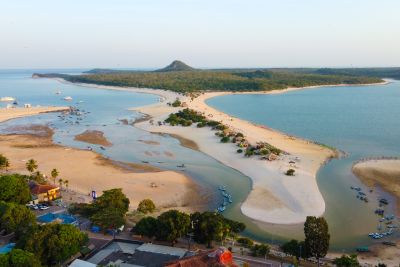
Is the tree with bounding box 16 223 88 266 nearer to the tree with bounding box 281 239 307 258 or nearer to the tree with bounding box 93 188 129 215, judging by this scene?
the tree with bounding box 93 188 129 215

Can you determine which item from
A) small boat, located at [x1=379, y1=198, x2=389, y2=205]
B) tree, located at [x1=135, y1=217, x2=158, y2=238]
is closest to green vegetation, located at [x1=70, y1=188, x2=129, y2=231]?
tree, located at [x1=135, y1=217, x2=158, y2=238]

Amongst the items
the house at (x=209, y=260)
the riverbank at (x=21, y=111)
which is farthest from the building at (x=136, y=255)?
the riverbank at (x=21, y=111)

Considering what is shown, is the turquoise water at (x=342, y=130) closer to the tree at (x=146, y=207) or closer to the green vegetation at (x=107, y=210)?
the tree at (x=146, y=207)

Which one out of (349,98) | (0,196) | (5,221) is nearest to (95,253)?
(5,221)

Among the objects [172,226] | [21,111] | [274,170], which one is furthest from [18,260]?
[21,111]

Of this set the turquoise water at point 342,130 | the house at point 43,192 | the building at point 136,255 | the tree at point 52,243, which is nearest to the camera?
the tree at point 52,243

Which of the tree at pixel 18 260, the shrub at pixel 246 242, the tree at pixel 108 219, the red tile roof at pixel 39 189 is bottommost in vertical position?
the shrub at pixel 246 242

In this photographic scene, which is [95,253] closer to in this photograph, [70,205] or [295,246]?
[70,205]
